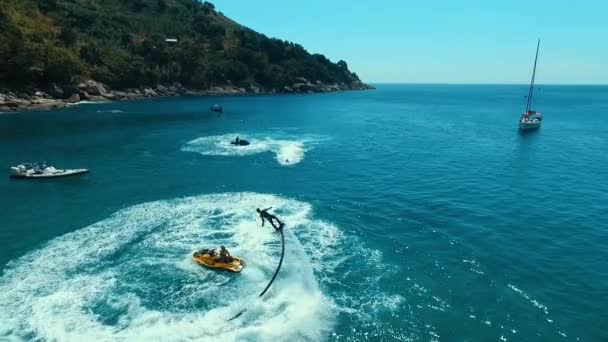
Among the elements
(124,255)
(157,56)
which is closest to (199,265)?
(124,255)

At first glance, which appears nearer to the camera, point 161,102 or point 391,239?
point 391,239

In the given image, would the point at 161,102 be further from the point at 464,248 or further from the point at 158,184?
the point at 464,248

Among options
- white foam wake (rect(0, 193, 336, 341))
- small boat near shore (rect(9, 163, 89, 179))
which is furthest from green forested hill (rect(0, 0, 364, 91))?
white foam wake (rect(0, 193, 336, 341))

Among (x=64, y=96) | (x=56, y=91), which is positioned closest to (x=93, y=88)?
(x=64, y=96)

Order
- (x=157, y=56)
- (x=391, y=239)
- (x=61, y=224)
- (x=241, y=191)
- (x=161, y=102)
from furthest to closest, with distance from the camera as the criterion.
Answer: (x=157, y=56) → (x=161, y=102) → (x=241, y=191) → (x=61, y=224) → (x=391, y=239)

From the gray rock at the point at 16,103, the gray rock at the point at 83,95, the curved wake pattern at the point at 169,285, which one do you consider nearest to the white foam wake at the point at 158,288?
the curved wake pattern at the point at 169,285
